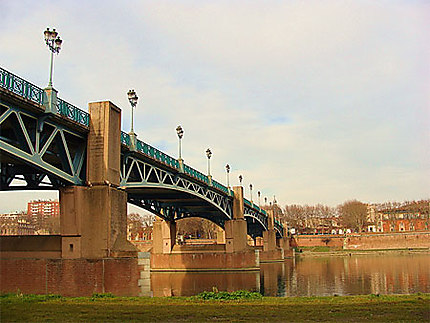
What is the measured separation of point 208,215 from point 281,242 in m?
49.2

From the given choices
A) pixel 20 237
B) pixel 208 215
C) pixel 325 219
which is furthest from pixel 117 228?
pixel 325 219

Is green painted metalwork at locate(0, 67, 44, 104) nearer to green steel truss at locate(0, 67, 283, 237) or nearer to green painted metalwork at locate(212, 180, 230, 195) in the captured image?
green steel truss at locate(0, 67, 283, 237)

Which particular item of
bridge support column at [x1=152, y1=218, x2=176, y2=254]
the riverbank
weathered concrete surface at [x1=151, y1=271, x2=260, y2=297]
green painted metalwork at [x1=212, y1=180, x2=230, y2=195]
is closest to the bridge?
weathered concrete surface at [x1=151, y1=271, x2=260, y2=297]

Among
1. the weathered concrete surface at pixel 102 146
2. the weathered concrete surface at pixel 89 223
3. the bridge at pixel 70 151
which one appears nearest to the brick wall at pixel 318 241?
the bridge at pixel 70 151

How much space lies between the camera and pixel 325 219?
586 ft

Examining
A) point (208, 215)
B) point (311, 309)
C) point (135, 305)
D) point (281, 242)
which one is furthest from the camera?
point (281, 242)

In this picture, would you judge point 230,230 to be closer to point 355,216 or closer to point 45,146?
point 45,146

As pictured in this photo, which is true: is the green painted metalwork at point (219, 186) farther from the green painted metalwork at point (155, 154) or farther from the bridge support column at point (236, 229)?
the green painted metalwork at point (155, 154)

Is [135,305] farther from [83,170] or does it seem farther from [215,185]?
[215,185]

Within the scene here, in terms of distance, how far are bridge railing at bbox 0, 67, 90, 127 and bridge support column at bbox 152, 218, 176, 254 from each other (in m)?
42.9

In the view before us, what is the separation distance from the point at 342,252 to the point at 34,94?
10900 cm

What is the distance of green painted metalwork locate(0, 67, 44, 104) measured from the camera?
19.1 m

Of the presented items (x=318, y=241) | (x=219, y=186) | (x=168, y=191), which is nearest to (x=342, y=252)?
(x=318, y=241)

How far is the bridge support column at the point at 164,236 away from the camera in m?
66.6
